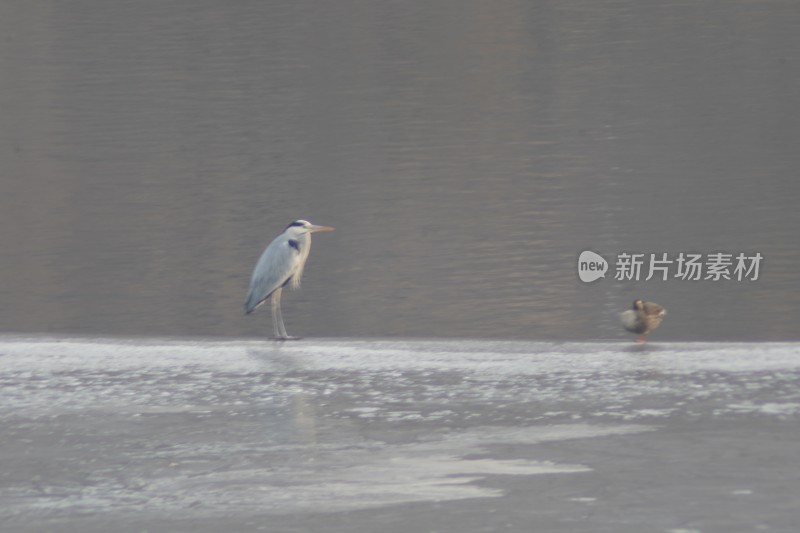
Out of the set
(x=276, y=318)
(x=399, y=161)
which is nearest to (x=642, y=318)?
(x=276, y=318)

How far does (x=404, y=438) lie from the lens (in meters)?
6.56

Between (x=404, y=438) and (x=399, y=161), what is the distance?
18.5 meters

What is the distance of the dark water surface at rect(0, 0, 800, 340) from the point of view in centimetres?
1503

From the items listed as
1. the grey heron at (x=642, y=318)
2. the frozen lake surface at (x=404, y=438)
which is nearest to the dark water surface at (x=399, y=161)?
the grey heron at (x=642, y=318)

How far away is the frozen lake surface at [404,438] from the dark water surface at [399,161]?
156 inches

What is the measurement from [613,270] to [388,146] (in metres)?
10.1

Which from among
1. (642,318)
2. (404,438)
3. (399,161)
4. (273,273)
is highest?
(399,161)

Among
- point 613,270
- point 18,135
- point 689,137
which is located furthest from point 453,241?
point 18,135

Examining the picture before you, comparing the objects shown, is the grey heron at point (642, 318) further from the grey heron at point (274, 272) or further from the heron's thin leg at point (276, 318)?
the heron's thin leg at point (276, 318)

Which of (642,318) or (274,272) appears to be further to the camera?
(274,272)

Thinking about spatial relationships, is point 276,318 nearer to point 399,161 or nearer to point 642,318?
point 642,318

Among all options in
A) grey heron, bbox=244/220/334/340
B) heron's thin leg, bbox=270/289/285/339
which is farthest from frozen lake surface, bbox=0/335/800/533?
grey heron, bbox=244/220/334/340

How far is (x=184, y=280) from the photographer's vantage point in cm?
1667

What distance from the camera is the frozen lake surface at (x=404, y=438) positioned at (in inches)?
203
